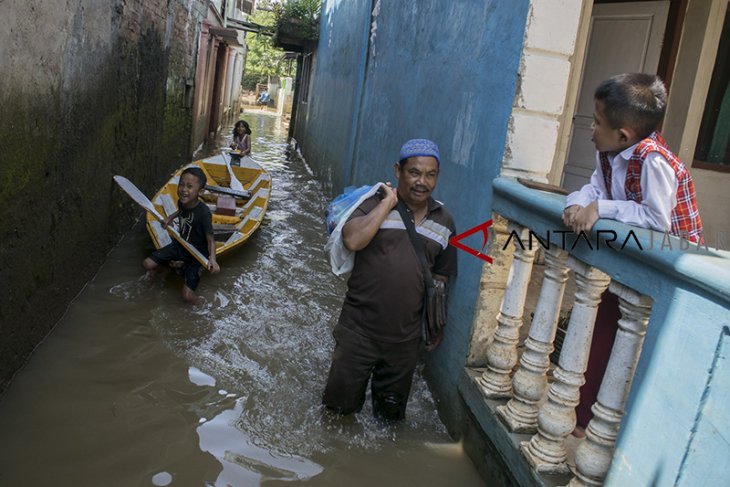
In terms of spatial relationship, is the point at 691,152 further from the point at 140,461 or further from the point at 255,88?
the point at 255,88

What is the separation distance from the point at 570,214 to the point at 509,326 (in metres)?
0.97

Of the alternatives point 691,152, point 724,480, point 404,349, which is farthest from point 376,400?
point 691,152

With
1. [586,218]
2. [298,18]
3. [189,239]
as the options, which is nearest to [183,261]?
[189,239]

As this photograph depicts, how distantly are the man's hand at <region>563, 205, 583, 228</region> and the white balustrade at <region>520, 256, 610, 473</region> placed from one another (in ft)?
0.66

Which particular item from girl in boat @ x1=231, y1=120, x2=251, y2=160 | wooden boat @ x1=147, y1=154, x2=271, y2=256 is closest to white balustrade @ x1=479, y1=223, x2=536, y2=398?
wooden boat @ x1=147, y1=154, x2=271, y2=256

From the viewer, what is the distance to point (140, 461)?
318 cm

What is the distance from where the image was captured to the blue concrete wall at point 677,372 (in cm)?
179

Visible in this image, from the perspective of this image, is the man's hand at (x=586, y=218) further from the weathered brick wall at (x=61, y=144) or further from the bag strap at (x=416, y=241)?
the weathered brick wall at (x=61, y=144)

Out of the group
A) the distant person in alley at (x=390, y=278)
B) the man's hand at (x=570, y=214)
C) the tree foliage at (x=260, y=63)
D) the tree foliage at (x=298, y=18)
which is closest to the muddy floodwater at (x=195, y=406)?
the distant person in alley at (x=390, y=278)

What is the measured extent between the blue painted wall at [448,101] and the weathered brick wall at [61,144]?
274 cm

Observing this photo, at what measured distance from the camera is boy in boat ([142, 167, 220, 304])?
5.60 meters

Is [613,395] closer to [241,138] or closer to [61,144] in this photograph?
[61,144]

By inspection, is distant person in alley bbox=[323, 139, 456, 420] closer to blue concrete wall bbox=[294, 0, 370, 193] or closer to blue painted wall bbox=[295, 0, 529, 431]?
blue painted wall bbox=[295, 0, 529, 431]

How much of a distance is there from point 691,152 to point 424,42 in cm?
269
